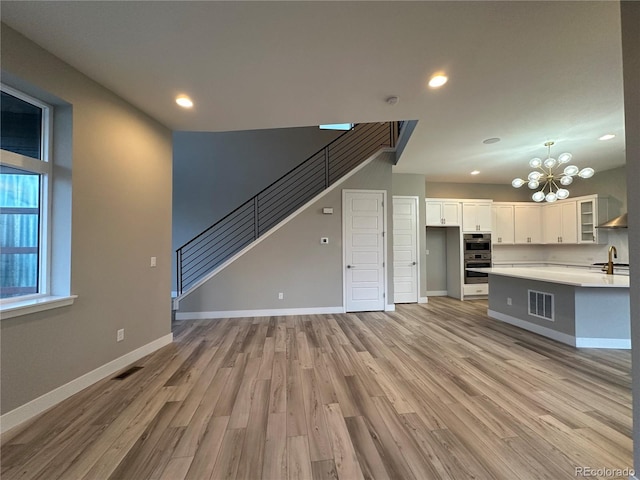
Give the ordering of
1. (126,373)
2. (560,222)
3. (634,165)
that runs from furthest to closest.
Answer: (560,222)
(126,373)
(634,165)

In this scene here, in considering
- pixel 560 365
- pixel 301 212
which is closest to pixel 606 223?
pixel 560 365

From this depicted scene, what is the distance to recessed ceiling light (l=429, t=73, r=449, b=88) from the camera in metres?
2.60

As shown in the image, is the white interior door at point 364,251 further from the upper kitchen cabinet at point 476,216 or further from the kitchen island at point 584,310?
the upper kitchen cabinet at point 476,216

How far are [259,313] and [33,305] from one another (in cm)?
331

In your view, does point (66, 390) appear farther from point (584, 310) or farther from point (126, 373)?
point (584, 310)

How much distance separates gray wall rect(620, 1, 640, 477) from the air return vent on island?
118 inches

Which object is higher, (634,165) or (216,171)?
(216,171)

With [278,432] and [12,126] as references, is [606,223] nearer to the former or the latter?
[278,432]

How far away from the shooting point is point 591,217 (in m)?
6.15

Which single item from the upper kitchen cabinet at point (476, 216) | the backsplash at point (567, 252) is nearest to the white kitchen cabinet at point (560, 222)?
the backsplash at point (567, 252)

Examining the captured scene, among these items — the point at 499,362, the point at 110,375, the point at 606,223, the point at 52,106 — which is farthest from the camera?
the point at 606,223

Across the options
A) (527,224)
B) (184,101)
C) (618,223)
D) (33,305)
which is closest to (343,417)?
(33,305)

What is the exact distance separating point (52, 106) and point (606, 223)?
9143 millimetres

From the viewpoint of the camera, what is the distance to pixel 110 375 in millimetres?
2789
